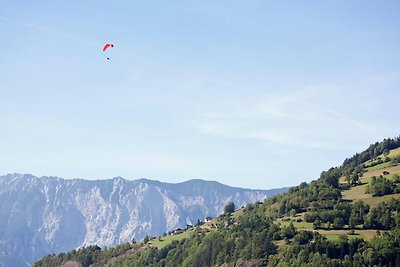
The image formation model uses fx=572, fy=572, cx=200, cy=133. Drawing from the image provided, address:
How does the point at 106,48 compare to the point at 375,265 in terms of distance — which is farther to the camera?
the point at 375,265

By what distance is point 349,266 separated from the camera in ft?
656

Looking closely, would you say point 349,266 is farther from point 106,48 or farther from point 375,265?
point 106,48

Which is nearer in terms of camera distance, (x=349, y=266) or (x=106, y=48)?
(x=106, y=48)

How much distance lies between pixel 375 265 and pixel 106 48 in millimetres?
117111

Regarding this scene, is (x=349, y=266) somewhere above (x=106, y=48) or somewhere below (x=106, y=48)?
below

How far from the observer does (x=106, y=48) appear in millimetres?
173875

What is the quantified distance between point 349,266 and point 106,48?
111323 mm

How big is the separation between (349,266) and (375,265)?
28.9ft

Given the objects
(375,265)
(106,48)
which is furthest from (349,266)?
(106,48)

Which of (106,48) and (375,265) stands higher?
(106,48)

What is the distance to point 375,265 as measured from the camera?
19862 centimetres
